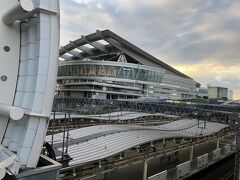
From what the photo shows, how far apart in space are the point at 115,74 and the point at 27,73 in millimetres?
94448

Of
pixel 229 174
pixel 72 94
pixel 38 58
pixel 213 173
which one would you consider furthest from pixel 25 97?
pixel 72 94

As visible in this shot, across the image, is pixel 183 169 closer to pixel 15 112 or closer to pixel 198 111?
pixel 198 111

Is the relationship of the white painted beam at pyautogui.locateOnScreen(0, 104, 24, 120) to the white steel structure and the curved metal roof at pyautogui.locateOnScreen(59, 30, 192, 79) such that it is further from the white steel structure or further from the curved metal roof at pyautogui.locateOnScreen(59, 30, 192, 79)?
the curved metal roof at pyautogui.locateOnScreen(59, 30, 192, 79)

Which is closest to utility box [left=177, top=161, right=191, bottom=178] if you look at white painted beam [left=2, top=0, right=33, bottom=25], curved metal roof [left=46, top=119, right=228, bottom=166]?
curved metal roof [left=46, top=119, right=228, bottom=166]

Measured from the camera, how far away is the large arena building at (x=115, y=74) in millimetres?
102812

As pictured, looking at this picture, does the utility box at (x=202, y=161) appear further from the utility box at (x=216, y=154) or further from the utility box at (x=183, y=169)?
the utility box at (x=216, y=154)

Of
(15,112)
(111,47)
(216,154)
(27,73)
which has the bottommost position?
(216,154)

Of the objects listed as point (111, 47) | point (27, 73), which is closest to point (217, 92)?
point (111, 47)

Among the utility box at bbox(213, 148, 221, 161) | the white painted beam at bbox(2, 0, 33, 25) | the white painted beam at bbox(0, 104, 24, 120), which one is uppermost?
the white painted beam at bbox(2, 0, 33, 25)

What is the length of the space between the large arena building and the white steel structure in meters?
A: 88.4

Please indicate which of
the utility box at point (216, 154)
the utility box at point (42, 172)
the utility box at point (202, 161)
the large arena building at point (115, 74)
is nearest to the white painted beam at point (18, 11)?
the utility box at point (42, 172)

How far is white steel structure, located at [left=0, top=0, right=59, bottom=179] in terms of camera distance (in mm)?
8234

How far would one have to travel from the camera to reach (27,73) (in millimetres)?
8836

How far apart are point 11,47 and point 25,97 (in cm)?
167
